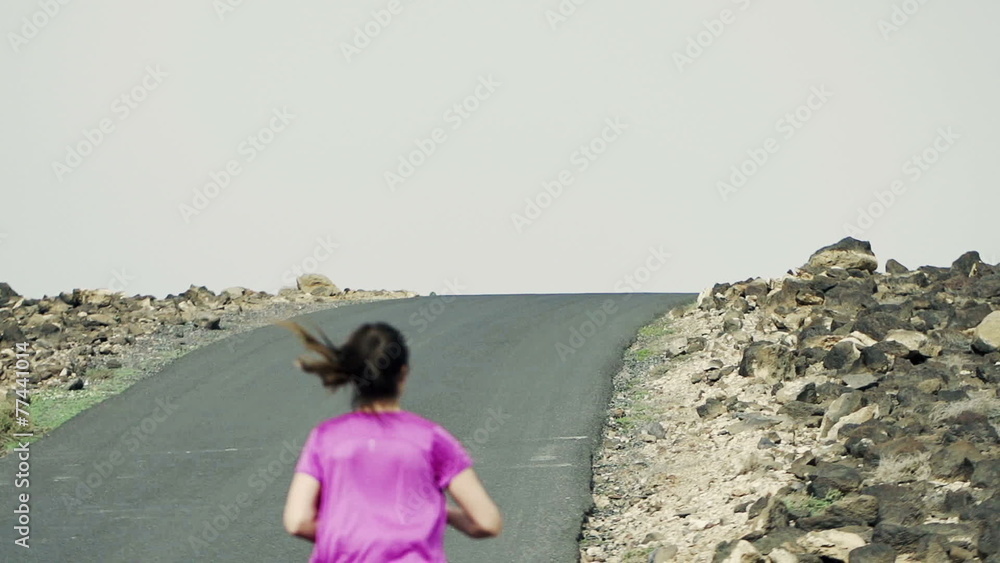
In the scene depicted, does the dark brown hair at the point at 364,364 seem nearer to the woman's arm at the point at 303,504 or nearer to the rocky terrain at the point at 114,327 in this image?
the woman's arm at the point at 303,504

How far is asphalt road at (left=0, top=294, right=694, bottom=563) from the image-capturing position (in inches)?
403

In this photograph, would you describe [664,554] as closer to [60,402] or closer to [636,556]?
[636,556]

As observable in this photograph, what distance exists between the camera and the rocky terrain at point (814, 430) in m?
8.17

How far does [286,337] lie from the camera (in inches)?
806

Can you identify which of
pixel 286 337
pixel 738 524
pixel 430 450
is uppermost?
pixel 286 337

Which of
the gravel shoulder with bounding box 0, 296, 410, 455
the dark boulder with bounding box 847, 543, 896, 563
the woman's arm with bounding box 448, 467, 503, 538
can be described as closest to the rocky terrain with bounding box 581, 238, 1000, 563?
the dark boulder with bounding box 847, 543, 896, 563

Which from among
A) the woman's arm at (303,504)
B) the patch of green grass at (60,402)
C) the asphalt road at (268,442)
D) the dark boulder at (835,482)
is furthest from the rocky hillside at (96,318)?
the woman's arm at (303,504)

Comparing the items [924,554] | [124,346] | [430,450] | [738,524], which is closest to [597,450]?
[738,524]

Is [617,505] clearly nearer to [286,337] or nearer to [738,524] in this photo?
[738,524]

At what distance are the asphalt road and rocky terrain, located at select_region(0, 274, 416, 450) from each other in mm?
920

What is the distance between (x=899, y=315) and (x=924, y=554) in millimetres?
8733

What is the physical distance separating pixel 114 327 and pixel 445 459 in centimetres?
1843

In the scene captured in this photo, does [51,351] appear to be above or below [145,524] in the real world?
above

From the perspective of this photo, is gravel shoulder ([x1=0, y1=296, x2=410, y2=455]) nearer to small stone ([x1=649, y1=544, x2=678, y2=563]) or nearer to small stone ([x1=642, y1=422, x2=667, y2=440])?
small stone ([x1=642, y1=422, x2=667, y2=440])
